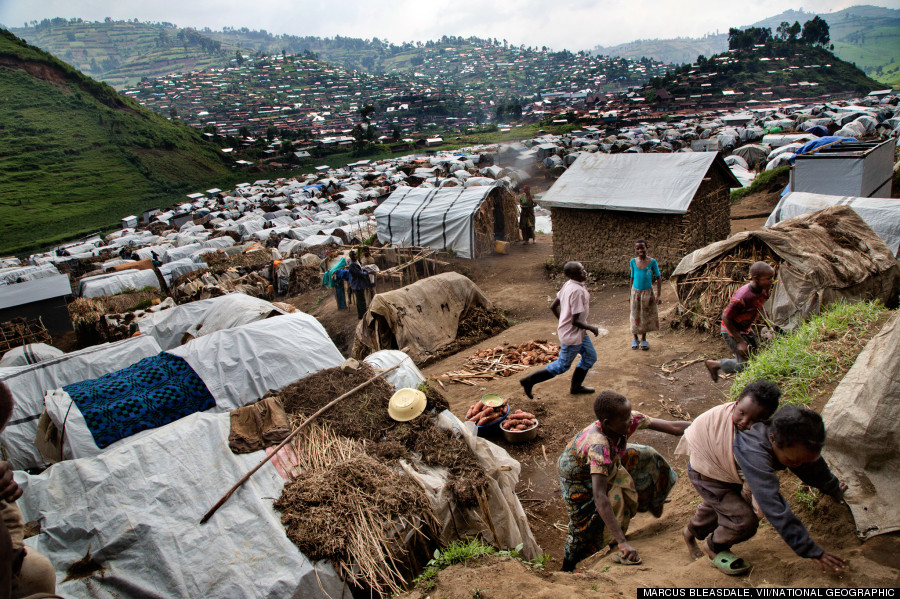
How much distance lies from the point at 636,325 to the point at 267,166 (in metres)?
64.0

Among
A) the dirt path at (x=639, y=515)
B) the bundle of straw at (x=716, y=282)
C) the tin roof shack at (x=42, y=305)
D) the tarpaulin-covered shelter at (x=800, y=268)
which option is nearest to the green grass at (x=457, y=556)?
the dirt path at (x=639, y=515)

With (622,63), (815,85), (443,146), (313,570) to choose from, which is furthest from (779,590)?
(622,63)

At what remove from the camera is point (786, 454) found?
233cm

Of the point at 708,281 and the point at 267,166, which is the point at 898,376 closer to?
the point at 708,281

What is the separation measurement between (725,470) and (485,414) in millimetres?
3887

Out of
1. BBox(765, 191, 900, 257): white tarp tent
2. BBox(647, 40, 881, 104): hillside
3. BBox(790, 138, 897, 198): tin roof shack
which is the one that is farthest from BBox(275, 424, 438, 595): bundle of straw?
BBox(647, 40, 881, 104): hillside

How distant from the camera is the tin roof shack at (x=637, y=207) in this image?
11492 mm

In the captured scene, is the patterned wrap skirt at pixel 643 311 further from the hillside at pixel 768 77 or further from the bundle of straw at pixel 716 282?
the hillside at pixel 768 77

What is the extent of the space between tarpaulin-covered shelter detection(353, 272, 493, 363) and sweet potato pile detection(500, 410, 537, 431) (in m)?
3.92

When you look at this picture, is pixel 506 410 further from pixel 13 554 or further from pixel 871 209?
pixel 871 209

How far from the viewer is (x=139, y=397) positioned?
18.4ft

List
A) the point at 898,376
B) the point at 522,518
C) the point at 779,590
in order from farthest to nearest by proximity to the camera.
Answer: the point at 522,518, the point at 898,376, the point at 779,590

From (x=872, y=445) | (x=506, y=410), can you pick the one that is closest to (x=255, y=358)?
(x=506, y=410)

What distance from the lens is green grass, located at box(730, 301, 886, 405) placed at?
3.93 metres
